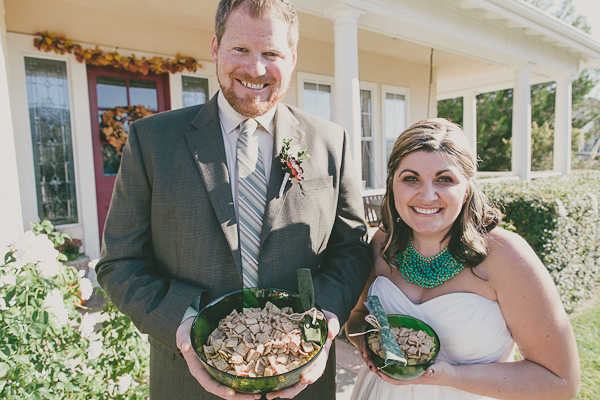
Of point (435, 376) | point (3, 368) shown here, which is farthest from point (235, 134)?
point (3, 368)

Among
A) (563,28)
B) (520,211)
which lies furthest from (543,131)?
(520,211)

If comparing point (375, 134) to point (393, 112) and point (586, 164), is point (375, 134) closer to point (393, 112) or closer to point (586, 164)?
point (393, 112)

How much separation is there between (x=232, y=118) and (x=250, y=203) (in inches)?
14.2

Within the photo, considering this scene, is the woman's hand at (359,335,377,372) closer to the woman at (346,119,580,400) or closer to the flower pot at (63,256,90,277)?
the woman at (346,119,580,400)

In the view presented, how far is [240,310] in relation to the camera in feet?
4.20

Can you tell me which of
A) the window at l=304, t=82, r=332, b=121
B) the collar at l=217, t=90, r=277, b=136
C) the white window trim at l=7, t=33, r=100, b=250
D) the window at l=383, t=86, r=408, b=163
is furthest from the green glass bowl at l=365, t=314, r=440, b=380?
the window at l=383, t=86, r=408, b=163

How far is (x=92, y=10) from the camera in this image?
4.52 metres

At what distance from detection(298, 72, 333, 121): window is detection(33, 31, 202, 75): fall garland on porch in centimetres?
184

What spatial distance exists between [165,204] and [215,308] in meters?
0.42

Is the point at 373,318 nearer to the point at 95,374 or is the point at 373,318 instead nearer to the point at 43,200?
the point at 95,374

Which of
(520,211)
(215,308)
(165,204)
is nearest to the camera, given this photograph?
(215,308)

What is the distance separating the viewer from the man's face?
4.35ft

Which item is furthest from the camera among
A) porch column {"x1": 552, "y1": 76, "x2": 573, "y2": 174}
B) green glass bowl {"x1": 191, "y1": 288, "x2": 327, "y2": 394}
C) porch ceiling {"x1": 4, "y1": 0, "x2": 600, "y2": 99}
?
porch column {"x1": 552, "y1": 76, "x2": 573, "y2": 174}

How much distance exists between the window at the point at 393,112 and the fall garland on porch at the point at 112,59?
13.6 ft
